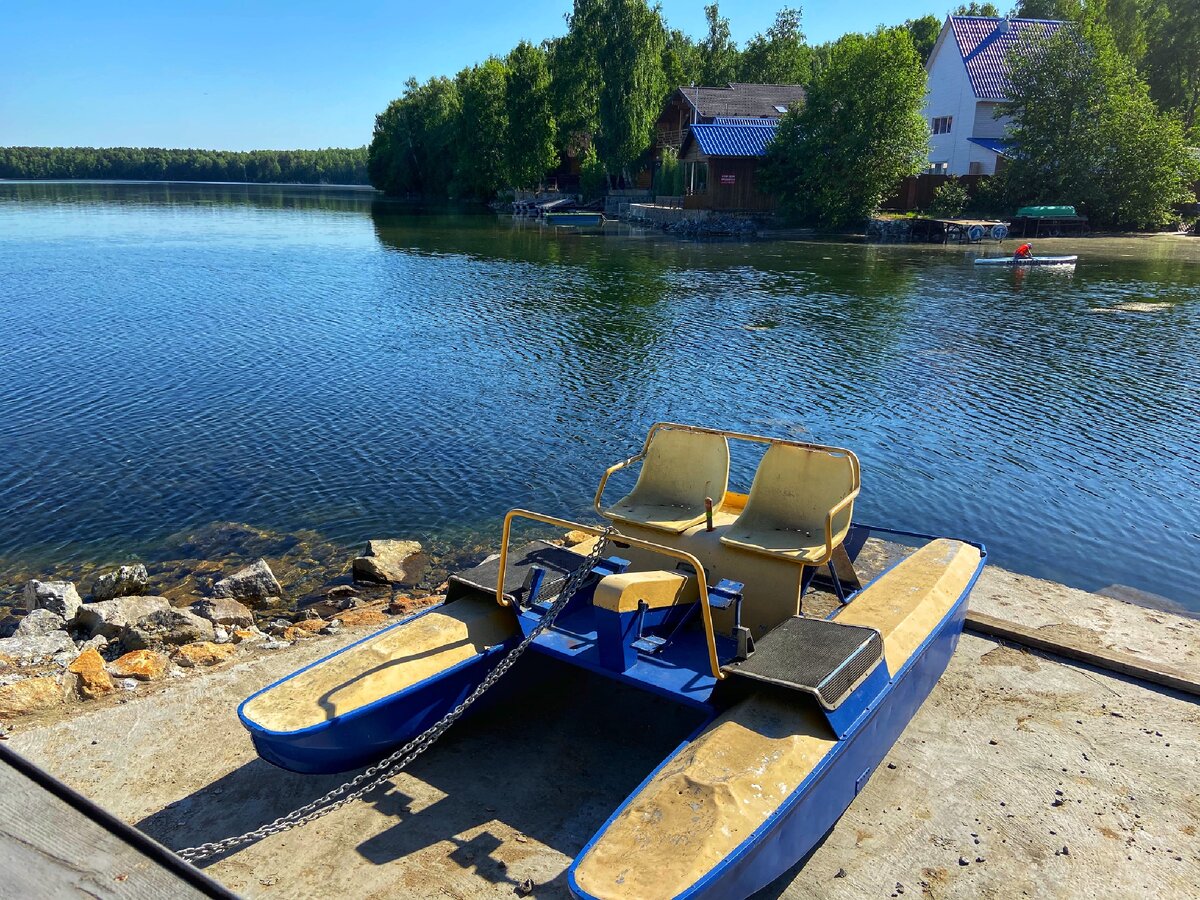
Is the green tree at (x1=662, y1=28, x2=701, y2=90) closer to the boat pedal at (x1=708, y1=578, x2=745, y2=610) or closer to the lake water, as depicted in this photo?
the lake water

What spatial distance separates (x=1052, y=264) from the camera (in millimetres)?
42500

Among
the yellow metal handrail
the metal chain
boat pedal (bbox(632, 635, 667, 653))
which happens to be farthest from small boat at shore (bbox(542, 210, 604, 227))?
boat pedal (bbox(632, 635, 667, 653))

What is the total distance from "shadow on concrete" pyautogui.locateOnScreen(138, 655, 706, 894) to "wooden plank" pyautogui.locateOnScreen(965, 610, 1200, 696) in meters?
3.78

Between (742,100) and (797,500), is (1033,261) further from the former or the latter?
(797,500)

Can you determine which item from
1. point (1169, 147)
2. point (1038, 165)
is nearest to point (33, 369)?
point (1038, 165)

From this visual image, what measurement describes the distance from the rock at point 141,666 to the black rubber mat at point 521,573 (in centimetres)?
332

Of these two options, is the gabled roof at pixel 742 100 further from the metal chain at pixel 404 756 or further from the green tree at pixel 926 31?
the metal chain at pixel 404 756

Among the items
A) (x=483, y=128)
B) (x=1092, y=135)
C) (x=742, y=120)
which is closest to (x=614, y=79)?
(x=742, y=120)

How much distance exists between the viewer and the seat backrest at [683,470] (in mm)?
8797

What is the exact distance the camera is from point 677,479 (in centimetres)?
905

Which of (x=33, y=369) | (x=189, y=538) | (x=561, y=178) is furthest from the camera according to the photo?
(x=561, y=178)

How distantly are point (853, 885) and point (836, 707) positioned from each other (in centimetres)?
118

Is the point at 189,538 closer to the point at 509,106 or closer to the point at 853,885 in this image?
the point at 853,885

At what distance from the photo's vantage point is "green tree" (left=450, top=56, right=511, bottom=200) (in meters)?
90.4
